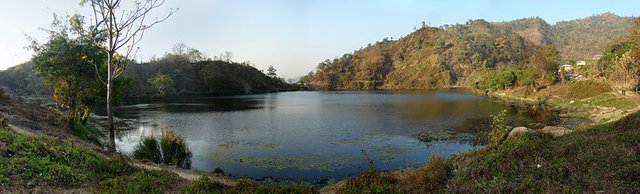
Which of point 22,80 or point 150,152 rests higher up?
point 22,80

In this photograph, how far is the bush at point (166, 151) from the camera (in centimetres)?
2075

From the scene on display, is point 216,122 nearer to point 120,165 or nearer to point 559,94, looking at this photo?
point 120,165

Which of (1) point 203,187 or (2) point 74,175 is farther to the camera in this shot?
(1) point 203,187

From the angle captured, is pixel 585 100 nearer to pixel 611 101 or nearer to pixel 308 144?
pixel 611 101

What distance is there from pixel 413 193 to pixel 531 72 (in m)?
74.7

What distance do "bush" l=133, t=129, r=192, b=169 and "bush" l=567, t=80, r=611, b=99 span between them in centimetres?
5684

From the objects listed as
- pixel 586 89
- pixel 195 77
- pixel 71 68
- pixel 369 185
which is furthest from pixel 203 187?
pixel 195 77

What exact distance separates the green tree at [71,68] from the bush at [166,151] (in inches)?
357

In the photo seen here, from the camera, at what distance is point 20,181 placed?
9.47 m

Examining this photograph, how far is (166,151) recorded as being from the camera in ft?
70.0

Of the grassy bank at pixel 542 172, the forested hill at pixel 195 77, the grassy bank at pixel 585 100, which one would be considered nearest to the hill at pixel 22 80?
the forested hill at pixel 195 77

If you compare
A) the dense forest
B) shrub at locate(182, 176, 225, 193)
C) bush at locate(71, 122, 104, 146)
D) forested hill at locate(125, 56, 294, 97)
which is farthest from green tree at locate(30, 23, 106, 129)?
forested hill at locate(125, 56, 294, 97)

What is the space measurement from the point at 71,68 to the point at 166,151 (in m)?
14.4

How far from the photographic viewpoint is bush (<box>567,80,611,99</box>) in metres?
55.1
